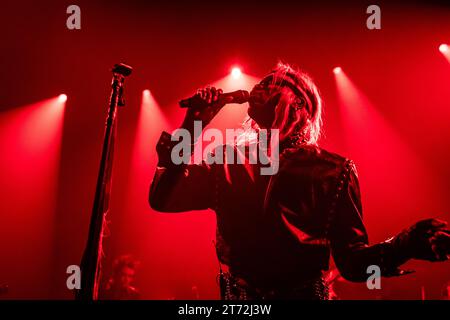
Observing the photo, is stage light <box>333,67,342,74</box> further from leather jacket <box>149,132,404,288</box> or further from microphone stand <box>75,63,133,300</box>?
microphone stand <box>75,63,133,300</box>

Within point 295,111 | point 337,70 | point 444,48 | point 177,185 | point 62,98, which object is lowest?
point 177,185

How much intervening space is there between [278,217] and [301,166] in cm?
32

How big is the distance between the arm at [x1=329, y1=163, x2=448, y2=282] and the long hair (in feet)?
1.27

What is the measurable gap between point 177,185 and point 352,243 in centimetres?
84

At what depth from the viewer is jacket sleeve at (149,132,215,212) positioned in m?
1.76

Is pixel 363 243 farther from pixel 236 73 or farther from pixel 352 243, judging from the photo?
pixel 236 73

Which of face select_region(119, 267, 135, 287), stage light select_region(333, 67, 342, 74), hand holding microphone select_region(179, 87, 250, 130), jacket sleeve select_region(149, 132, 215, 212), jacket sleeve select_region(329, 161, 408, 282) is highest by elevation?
stage light select_region(333, 67, 342, 74)

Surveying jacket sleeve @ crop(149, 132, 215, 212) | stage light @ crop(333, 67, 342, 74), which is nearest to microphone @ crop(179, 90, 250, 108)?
jacket sleeve @ crop(149, 132, 215, 212)

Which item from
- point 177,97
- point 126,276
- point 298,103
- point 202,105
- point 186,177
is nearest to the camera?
point 202,105

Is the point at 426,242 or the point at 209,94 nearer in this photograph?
the point at 426,242

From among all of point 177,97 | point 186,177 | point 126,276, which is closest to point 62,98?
point 177,97

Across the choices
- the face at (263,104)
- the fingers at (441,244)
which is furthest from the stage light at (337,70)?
the fingers at (441,244)

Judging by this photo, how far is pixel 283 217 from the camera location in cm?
188

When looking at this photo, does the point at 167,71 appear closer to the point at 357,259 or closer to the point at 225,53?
the point at 225,53
